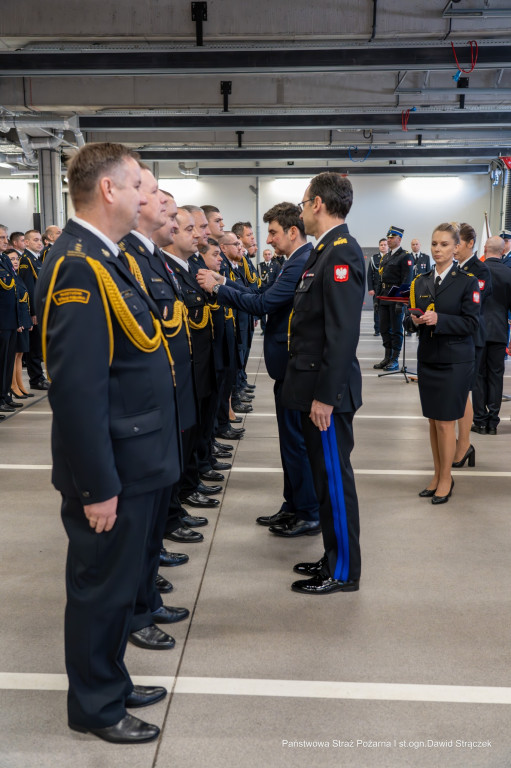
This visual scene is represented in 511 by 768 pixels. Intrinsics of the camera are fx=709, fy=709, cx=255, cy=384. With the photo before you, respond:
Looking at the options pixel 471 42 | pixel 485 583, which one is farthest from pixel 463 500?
pixel 471 42

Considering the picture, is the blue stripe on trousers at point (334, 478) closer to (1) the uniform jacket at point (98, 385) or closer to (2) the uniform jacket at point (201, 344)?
(1) the uniform jacket at point (98, 385)

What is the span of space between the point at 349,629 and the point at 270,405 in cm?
468

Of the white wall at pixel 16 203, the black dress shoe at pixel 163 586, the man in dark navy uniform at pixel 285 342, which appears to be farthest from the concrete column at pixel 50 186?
the black dress shoe at pixel 163 586

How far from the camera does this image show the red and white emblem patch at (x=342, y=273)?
287cm

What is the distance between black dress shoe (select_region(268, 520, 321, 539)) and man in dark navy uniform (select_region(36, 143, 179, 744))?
1742 millimetres

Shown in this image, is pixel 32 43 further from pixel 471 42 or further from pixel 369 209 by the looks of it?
pixel 369 209

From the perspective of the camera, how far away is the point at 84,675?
200 centimetres

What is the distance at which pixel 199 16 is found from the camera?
6242mm

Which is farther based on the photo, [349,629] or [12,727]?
[349,629]

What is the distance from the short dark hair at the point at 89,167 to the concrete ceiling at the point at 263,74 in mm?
5057

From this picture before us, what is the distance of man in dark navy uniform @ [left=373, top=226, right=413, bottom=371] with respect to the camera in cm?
982

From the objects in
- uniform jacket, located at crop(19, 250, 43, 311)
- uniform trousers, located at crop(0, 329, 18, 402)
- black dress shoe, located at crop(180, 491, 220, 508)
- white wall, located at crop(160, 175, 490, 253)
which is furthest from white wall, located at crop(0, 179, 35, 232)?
black dress shoe, located at crop(180, 491, 220, 508)

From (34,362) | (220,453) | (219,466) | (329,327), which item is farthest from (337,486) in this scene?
(34,362)

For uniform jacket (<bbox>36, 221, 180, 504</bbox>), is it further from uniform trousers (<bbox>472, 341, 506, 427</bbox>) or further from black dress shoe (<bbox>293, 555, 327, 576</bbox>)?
uniform trousers (<bbox>472, 341, 506, 427</bbox>)
